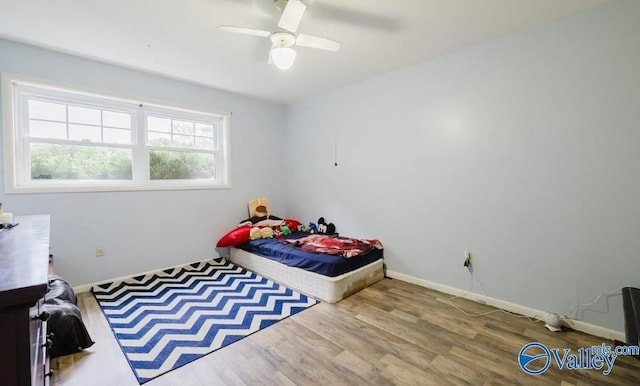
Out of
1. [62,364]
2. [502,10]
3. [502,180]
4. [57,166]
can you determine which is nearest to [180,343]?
[62,364]

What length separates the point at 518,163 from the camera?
2307 mm

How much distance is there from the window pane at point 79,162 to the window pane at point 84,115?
27cm

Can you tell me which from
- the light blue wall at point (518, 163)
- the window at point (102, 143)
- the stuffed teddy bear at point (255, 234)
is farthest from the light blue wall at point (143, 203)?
the light blue wall at point (518, 163)

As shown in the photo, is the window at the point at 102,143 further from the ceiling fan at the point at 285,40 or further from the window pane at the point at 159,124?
the ceiling fan at the point at 285,40

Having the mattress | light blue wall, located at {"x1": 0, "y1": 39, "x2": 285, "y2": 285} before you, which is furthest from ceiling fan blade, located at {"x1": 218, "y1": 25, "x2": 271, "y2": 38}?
the mattress

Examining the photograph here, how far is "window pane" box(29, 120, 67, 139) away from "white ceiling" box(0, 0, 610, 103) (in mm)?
709

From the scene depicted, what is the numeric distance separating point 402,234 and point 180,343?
2317 millimetres

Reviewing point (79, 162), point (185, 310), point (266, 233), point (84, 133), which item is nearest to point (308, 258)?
point (266, 233)

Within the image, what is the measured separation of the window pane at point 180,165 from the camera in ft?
10.8

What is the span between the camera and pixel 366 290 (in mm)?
2852

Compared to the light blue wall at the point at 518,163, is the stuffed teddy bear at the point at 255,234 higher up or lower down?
lower down

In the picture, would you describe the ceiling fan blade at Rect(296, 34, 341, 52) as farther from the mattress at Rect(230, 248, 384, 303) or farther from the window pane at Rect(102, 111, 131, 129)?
the window pane at Rect(102, 111, 131, 129)
